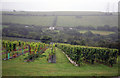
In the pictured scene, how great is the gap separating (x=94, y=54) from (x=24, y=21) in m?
51.7

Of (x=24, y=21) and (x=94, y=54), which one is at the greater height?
(x=24, y=21)

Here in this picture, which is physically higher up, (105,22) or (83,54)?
(105,22)

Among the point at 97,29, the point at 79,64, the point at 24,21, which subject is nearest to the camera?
the point at 79,64

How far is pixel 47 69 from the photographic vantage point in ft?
61.6

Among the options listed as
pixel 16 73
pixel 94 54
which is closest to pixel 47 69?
pixel 16 73

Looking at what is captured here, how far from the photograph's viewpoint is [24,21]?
66.1m

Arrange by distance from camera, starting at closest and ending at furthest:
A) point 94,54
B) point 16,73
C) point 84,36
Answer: point 16,73
point 94,54
point 84,36

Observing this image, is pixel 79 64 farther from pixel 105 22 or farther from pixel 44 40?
pixel 105 22

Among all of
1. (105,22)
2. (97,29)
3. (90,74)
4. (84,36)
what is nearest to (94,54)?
(90,74)

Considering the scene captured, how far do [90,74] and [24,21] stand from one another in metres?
56.4

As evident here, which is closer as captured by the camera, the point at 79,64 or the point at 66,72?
the point at 66,72

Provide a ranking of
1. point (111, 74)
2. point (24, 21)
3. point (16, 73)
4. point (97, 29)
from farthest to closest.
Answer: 1. point (24, 21)
2. point (97, 29)
3. point (111, 74)
4. point (16, 73)

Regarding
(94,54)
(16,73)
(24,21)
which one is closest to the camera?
(16,73)

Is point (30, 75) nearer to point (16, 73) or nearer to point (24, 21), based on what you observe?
point (16, 73)
